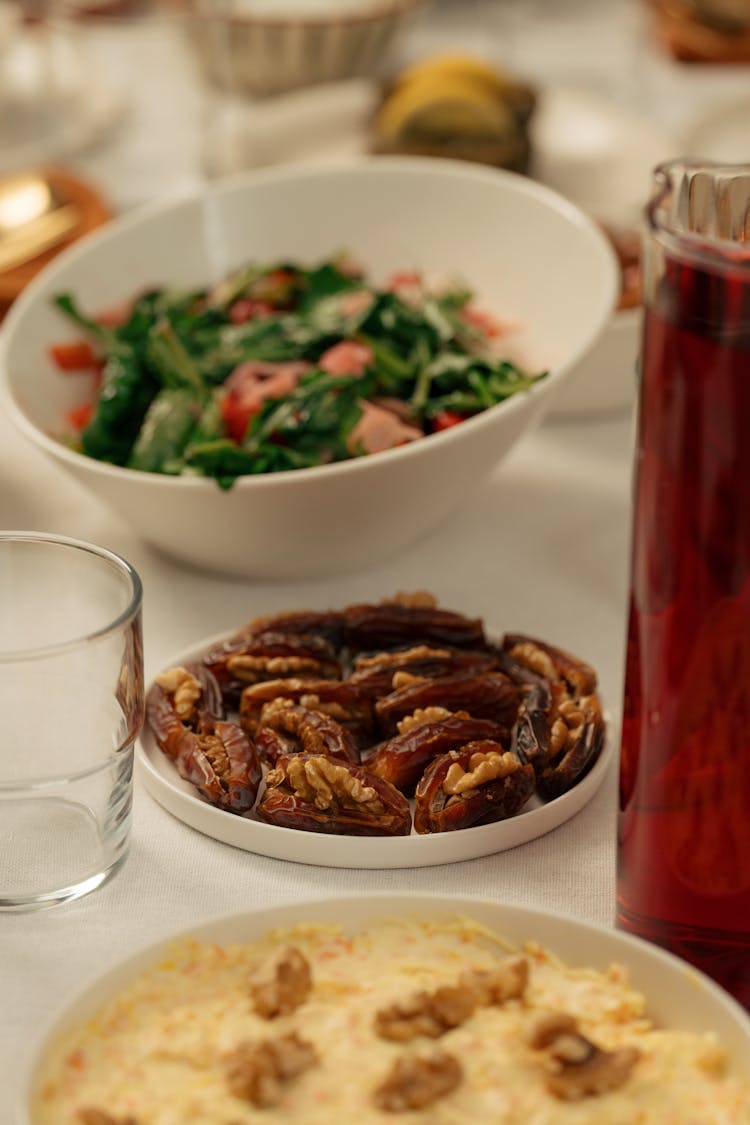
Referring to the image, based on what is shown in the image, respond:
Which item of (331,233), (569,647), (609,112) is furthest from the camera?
(609,112)

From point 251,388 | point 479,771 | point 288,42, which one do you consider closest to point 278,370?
point 251,388

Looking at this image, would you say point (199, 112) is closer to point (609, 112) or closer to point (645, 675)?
point (609, 112)

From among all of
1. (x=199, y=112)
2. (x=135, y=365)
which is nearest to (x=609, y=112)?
(x=199, y=112)

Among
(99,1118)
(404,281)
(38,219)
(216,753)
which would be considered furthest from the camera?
(38,219)

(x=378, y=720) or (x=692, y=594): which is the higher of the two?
(x=692, y=594)

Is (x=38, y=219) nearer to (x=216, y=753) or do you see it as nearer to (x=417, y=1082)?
(x=216, y=753)

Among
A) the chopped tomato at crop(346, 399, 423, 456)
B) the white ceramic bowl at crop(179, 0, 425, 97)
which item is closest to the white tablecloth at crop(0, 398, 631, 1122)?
the chopped tomato at crop(346, 399, 423, 456)

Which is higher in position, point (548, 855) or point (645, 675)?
point (645, 675)
